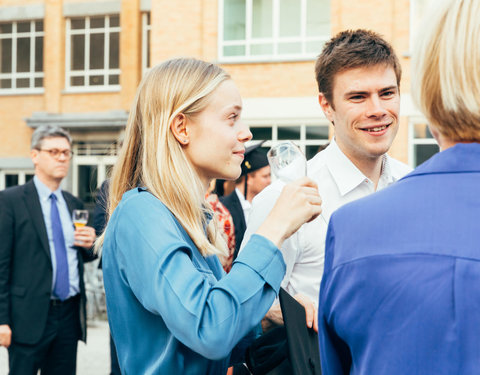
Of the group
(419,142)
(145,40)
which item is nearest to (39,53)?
(145,40)

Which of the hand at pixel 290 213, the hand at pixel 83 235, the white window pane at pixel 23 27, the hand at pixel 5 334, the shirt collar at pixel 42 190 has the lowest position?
the hand at pixel 5 334

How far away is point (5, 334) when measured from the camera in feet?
13.4

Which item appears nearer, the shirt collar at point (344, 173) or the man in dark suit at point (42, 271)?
the shirt collar at point (344, 173)

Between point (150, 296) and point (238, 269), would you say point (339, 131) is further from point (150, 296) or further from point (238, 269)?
point (150, 296)

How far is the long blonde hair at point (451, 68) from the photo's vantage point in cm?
105

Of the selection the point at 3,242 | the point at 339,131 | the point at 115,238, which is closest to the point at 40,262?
the point at 3,242

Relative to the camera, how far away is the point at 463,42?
1055mm

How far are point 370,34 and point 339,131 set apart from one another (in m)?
0.48

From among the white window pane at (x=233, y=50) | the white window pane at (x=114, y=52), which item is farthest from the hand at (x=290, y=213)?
the white window pane at (x=114, y=52)

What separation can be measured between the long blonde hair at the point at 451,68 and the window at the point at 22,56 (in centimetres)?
2171

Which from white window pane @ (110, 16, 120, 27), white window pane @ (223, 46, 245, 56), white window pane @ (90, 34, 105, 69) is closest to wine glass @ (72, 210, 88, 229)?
white window pane @ (223, 46, 245, 56)

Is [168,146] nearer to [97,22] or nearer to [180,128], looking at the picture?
[180,128]

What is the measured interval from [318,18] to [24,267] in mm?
13232

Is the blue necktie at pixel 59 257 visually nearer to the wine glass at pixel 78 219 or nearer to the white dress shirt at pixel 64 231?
the white dress shirt at pixel 64 231
